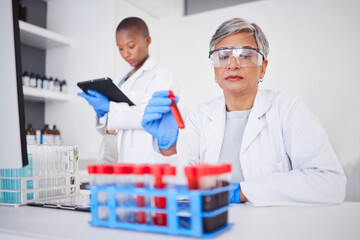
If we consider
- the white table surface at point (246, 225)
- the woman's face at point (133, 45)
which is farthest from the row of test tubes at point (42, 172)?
the woman's face at point (133, 45)

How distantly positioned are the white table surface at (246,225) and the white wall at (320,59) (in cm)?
250

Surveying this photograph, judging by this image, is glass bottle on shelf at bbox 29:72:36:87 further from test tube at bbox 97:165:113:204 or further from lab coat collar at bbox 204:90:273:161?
test tube at bbox 97:165:113:204

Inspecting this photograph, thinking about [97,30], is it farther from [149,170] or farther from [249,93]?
[149,170]

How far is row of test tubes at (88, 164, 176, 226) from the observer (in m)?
0.65

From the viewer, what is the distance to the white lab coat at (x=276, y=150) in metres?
1.12

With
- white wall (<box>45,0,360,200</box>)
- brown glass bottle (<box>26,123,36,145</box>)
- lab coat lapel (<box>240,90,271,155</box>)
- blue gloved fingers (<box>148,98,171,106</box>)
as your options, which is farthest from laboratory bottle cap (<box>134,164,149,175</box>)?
brown glass bottle (<box>26,123,36,145</box>)

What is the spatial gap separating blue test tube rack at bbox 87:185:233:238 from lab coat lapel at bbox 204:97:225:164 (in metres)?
0.94

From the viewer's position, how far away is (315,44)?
11.0 feet

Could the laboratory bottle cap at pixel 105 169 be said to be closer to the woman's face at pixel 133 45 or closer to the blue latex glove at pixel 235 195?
the blue latex glove at pixel 235 195

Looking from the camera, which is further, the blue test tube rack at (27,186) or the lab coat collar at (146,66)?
the lab coat collar at (146,66)

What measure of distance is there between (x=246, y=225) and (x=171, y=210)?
20 cm

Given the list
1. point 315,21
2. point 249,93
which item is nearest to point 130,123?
point 249,93

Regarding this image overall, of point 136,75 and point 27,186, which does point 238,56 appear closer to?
point 27,186

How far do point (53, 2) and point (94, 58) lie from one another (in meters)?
0.86
